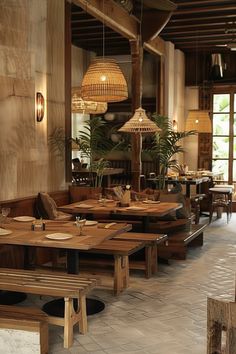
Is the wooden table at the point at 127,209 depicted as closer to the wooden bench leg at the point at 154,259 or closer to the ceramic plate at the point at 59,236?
the wooden bench leg at the point at 154,259

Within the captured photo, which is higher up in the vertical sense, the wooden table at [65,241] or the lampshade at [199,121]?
the lampshade at [199,121]

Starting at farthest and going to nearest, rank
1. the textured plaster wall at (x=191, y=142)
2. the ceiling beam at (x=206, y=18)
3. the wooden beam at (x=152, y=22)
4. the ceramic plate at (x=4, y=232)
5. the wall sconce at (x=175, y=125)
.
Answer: the textured plaster wall at (x=191, y=142) < the wall sconce at (x=175, y=125) < the ceiling beam at (x=206, y=18) < the wooden beam at (x=152, y=22) < the ceramic plate at (x=4, y=232)

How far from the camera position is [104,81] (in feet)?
18.1

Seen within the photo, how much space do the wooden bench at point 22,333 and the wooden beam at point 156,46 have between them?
7.28 meters

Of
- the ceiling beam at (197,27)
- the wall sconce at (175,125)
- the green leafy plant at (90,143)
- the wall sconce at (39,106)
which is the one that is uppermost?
the ceiling beam at (197,27)

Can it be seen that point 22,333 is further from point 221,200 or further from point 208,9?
point 221,200

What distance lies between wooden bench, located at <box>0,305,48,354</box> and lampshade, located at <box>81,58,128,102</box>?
2.95 m

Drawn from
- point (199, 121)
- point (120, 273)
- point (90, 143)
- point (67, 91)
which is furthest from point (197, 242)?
point (199, 121)

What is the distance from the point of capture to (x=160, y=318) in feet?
13.9

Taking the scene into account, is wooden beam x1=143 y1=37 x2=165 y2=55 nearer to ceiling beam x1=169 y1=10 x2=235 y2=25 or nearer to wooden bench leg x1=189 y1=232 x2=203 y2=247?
ceiling beam x1=169 y1=10 x2=235 y2=25

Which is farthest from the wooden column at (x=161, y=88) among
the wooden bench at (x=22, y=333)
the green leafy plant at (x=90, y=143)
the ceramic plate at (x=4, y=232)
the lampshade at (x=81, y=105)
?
the wooden bench at (x=22, y=333)

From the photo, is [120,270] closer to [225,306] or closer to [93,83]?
[93,83]

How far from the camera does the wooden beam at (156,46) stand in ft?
32.5

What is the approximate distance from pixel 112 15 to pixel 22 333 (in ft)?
19.1
